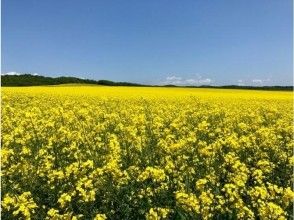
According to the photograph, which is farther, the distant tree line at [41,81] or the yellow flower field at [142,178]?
the distant tree line at [41,81]

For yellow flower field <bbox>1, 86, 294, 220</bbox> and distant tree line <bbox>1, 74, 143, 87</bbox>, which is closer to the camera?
yellow flower field <bbox>1, 86, 294, 220</bbox>

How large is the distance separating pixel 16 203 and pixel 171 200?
1.75m

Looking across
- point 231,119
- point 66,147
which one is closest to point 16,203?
point 66,147

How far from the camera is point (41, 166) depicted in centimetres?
680

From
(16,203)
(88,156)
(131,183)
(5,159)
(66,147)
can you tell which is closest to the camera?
(16,203)

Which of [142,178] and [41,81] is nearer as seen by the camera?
[142,178]

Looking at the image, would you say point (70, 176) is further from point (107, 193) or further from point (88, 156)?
point (88, 156)

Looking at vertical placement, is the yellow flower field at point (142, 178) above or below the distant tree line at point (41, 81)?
above

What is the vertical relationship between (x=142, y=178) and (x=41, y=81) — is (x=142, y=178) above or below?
above

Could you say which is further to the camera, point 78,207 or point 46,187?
point 46,187

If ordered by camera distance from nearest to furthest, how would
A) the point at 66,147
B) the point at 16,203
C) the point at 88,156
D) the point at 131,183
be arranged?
1. the point at 16,203
2. the point at 131,183
3. the point at 88,156
4. the point at 66,147

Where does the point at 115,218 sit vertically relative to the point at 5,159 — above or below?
below

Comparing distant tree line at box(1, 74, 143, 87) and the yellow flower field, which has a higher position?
the yellow flower field

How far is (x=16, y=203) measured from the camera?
5.16 metres
